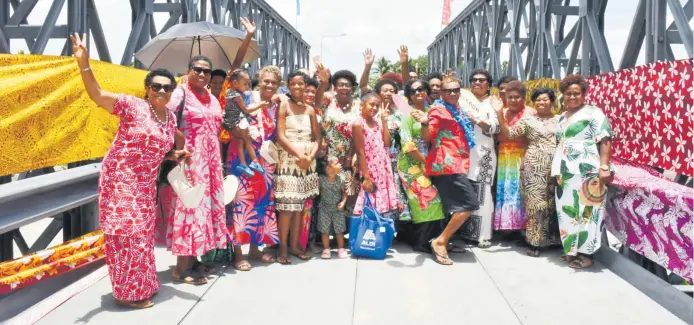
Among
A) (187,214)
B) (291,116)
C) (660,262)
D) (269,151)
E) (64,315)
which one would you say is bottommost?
(64,315)

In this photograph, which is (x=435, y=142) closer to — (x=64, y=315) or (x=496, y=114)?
(x=496, y=114)

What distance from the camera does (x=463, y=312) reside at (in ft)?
10.5

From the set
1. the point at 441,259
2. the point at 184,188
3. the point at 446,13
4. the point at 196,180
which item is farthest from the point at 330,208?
the point at 446,13

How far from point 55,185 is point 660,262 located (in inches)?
154

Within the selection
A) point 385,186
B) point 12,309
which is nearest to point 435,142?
point 385,186

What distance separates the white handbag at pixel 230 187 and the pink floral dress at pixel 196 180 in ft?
0.20

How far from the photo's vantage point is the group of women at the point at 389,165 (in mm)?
3578

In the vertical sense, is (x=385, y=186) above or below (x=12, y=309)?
above

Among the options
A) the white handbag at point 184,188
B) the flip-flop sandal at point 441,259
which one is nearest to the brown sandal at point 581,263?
the flip-flop sandal at point 441,259

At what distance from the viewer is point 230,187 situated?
12.3 feet

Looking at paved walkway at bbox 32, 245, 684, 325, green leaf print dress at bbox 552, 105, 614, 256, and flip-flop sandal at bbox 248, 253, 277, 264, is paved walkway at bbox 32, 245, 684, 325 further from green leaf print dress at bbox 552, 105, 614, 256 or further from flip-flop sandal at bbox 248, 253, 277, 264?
green leaf print dress at bbox 552, 105, 614, 256

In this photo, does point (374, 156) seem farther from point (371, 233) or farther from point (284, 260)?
point (284, 260)

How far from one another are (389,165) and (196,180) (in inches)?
62.1

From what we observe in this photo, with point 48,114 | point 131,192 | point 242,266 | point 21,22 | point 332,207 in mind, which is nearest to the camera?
point 131,192
